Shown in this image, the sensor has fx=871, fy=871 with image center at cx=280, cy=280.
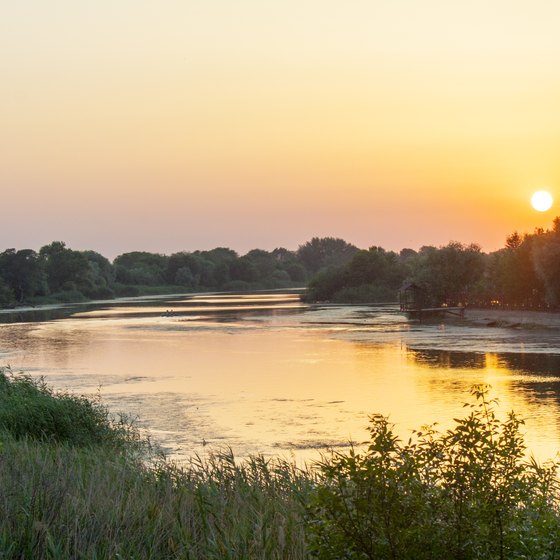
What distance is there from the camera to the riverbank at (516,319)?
58000 millimetres

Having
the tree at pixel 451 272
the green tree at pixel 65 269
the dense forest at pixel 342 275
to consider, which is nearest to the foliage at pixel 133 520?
the dense forest at pixel 342 275

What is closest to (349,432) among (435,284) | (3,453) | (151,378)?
(3,453)

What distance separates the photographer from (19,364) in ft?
124

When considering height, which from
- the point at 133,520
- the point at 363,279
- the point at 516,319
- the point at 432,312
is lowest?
the point at 516,319

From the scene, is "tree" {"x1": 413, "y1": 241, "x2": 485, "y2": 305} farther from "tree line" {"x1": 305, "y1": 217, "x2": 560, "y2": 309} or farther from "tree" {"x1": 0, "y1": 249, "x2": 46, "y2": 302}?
"tree" {"x1": 0, "y1": 249, "x2": 46, "y2": 302}

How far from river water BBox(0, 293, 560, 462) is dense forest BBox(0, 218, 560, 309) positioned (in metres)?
8.94

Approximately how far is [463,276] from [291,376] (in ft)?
186

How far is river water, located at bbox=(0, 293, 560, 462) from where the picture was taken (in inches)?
813

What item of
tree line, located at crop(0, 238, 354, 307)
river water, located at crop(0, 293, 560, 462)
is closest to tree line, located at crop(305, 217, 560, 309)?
river water, located at crop(0, 293, 560, 462)

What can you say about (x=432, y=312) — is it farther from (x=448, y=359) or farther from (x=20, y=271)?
(x=20, y=271)

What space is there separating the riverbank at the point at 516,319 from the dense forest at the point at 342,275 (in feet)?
4.92

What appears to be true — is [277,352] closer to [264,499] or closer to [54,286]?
[264,499]

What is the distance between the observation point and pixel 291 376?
3253 cm

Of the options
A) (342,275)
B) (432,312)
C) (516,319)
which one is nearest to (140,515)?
(516,319)
